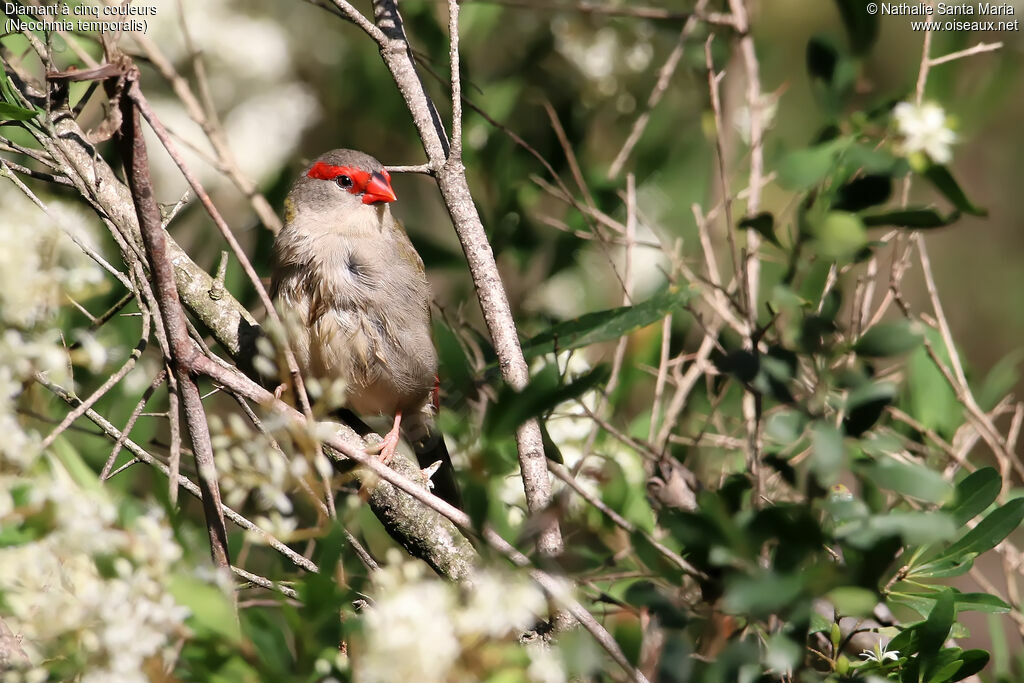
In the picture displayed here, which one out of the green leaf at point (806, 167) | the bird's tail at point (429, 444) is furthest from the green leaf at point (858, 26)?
the bird's tail at point (429, 444)

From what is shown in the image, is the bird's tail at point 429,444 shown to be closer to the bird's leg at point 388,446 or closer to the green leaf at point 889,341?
the bird's leg at point 388,446

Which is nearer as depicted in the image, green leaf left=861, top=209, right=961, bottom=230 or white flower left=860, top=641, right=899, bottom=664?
green leaf left=861, top=209, right=961, bottom=230

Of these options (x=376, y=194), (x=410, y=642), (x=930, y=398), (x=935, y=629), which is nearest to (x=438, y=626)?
(x=410, y=642)

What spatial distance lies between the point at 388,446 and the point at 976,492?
203 centimetres

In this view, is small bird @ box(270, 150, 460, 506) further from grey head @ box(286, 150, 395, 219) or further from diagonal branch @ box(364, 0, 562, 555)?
diagonal branch @ box(364, 0, 562, 555)

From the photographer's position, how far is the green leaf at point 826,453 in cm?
137

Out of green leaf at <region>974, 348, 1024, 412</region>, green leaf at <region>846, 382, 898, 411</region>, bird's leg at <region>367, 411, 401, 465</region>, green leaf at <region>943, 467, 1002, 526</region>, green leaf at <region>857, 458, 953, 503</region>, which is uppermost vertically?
green leaf at <region>846, 382, 898, 411</region>

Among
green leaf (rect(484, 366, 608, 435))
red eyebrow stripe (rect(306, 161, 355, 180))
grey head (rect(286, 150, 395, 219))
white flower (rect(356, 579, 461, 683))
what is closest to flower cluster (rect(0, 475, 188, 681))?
white flower (rect(356, 579, 461, 683))

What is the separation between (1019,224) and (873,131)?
7056 mm

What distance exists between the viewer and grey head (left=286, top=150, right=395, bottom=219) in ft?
12.9

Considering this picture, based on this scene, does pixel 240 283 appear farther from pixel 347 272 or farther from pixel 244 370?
pixel 244 370

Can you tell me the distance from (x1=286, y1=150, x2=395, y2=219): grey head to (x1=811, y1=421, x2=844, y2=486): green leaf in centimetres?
279

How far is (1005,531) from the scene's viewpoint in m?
2.09

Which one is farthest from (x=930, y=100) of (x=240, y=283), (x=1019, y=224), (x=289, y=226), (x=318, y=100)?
(x=1019, y=224)
